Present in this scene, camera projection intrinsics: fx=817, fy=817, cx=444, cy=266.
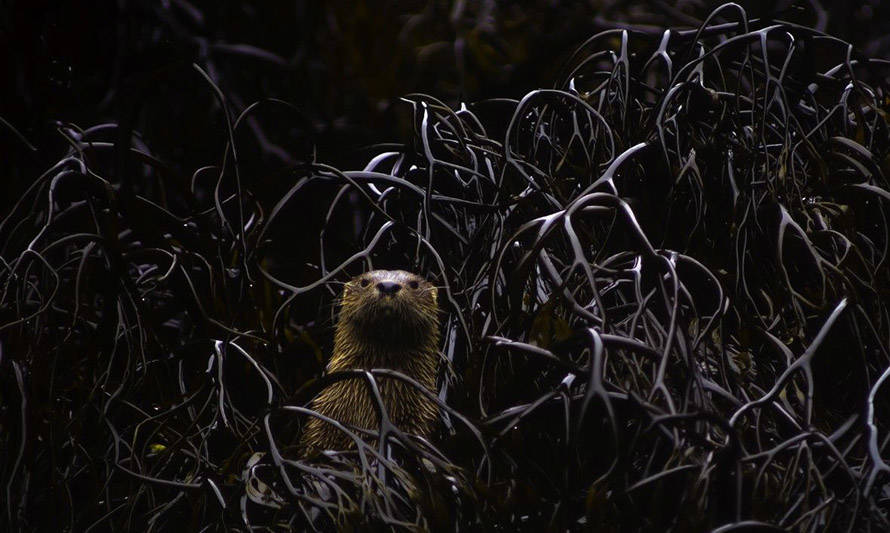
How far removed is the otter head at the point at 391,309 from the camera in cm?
67

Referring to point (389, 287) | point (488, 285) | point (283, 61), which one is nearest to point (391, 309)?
point (389, 287)

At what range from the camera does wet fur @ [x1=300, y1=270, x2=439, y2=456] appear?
0.67 metres

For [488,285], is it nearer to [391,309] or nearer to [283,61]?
[391,309]

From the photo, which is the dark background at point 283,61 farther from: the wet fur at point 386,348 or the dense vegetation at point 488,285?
the wet fur at point 386,348

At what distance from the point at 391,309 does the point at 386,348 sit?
0.05 meters

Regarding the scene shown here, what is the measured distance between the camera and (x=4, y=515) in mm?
551

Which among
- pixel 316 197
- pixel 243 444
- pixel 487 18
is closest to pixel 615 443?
pixel 243 444

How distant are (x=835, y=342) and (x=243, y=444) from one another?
390mm

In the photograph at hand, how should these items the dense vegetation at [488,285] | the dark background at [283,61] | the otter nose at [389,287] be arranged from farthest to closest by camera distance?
1. the dark background at [283,61]
2. the otter nose at [389,287]
3. the dense vegetation at [488,285]

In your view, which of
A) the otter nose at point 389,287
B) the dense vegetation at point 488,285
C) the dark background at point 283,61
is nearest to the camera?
the dense vegetation at point 488,285

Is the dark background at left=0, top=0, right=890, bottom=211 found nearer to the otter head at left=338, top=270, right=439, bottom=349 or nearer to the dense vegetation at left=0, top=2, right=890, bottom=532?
the dense vegetation at left=0, top=2, right=890, bottom=532

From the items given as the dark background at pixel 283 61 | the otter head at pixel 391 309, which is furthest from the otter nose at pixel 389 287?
the dark background at pixel 283 61

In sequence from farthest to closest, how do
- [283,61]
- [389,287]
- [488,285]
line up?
[283,61]
[389,287]
[488,285]

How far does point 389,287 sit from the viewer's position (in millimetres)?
667
